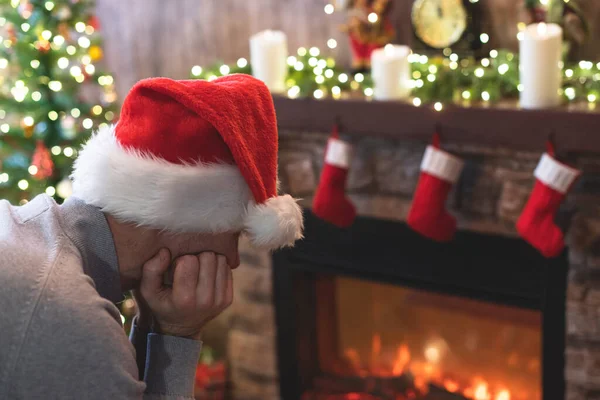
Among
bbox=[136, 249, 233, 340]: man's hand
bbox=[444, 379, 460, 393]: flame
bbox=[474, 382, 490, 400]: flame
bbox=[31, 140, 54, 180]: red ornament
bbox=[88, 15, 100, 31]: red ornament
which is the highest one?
bbox=[88, 15, 100, 31]: red ornament

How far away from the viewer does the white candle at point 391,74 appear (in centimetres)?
208

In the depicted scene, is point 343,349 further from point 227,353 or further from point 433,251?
point 433,251

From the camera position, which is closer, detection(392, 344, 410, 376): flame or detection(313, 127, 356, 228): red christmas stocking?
detection(313, 127, 356, 228): red christmas stocking

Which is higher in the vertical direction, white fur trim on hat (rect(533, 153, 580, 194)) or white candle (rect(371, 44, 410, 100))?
white candle (rect(371, 44, 410, 100))

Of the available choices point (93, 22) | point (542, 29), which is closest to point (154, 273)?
point (542, 29)

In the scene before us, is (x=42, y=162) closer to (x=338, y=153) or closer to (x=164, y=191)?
(x=338, y=153)

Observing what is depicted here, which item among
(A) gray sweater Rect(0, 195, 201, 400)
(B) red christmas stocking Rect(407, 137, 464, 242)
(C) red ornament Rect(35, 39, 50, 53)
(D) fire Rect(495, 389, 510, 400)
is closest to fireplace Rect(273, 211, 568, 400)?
(D) fire Rect(495, 389, 510, 400)

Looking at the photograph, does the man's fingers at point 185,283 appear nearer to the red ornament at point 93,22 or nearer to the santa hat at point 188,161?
the santa hat at point 188,161

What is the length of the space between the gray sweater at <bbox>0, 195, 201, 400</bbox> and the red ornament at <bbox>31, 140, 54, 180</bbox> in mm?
1868

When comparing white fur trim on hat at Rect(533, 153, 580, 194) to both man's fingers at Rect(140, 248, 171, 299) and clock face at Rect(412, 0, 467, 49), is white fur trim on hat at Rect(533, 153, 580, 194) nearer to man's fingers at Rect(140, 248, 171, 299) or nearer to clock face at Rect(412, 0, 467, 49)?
A: clock face at Rect(412, 0, 467, 49)

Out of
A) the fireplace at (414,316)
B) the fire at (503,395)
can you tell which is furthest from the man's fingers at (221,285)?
the fire at (503,395)

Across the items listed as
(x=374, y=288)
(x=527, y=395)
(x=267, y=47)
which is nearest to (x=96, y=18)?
(x=267, y=47)

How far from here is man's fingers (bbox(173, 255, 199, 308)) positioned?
1047mm

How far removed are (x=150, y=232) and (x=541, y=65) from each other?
1.20 m
